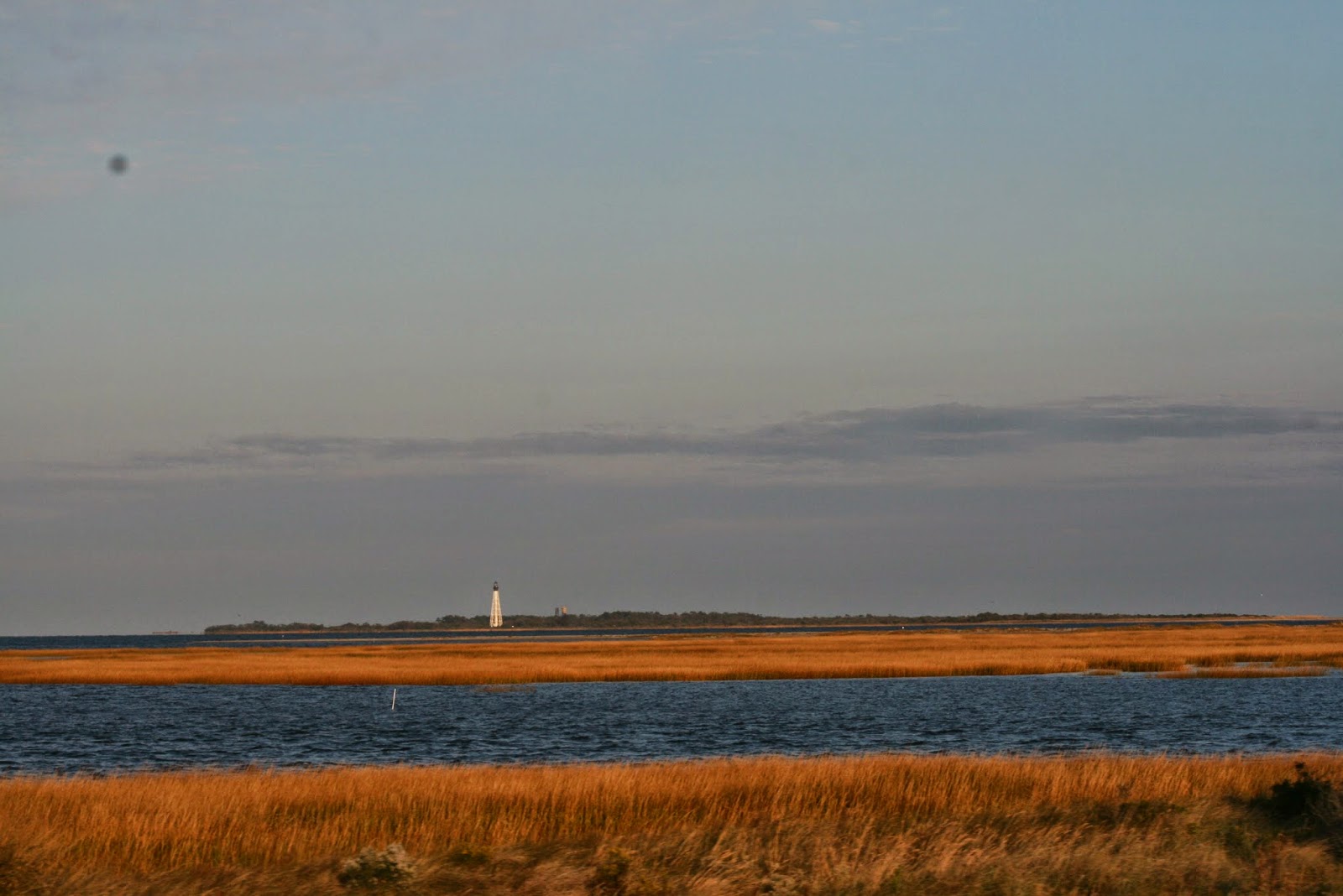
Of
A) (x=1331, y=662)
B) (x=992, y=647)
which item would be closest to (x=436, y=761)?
(x=1331, y=662)

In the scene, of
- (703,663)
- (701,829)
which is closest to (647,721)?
(701,829)

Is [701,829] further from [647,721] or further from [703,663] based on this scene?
[703,663]

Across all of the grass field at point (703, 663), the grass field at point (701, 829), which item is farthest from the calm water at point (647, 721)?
the grass field at point (701, 829)

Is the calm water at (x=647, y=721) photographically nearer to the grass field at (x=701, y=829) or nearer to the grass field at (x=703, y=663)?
the grass field at (x=703, y=663)

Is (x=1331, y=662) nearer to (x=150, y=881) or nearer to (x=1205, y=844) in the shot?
(x=1205, y=844)

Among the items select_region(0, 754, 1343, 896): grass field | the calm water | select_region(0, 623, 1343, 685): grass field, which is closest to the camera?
select_region(0, 754, 1343, 896): grass field

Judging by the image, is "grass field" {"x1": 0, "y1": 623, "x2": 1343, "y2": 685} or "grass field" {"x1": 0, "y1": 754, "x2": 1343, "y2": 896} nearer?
"grass field" {"x1": 0, "y1": 754, "x2": 1343, "y2": 896}

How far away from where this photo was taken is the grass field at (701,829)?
15531 mm

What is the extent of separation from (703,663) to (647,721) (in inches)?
1468

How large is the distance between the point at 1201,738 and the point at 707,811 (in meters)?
28.9

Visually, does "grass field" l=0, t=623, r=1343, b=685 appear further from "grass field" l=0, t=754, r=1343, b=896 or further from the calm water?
"grass field" l=0, t=754, r=1343, b=896

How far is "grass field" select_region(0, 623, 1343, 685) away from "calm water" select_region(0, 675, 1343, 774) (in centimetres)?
349

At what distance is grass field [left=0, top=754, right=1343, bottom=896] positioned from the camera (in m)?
15.5

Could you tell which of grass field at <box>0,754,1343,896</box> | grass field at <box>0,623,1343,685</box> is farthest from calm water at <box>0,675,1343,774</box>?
grass field at <box>0,754,1343,896</box>
